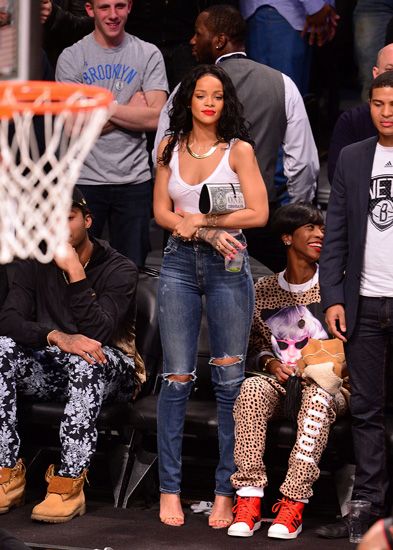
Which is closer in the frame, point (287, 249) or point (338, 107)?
point (287, 249)

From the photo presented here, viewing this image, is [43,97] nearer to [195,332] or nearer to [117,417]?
[195,332]

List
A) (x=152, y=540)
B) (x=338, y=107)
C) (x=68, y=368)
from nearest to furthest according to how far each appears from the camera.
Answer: (x=152, y=540)
(x=68, y=368)
(x=338, y=107)

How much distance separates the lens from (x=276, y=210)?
639 centimetres

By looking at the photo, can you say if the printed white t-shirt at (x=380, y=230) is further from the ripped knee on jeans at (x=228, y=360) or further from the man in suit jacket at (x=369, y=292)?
the ripped knee on jeans at (x=228, y=360)

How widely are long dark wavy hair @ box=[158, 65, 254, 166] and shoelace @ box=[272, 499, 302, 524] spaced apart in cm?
159

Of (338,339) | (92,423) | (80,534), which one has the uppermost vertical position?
(338,339)

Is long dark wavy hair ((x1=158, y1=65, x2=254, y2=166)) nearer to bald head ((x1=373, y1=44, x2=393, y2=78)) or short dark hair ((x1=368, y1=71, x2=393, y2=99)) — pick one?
short dark hair ((x1=368, y1=71, x2=393, y2=99))

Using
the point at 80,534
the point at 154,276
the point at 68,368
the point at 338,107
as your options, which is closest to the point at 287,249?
the point at 154,276

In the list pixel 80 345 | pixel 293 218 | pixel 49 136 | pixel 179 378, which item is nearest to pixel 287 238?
pixel 293 218

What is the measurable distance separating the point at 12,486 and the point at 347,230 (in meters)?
1.93

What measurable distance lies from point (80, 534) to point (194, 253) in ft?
4.35

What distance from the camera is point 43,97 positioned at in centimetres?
414

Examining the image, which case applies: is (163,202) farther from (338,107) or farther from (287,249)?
(338,107)

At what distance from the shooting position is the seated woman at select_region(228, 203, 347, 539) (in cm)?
567
